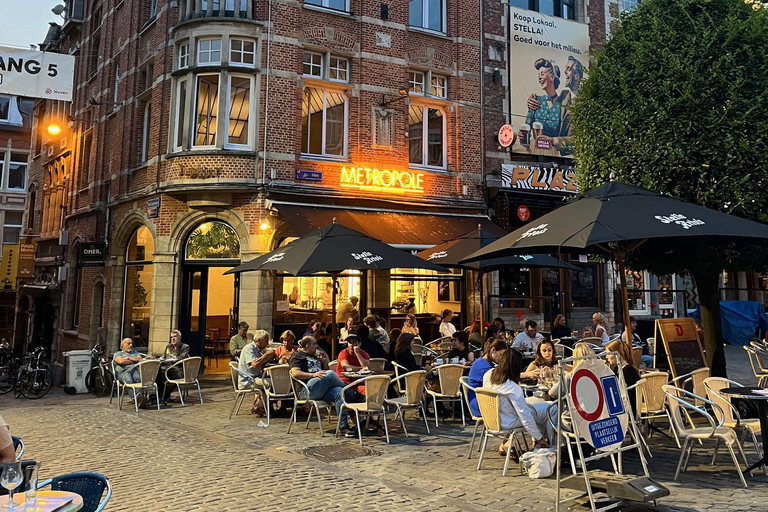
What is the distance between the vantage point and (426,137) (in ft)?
50.3

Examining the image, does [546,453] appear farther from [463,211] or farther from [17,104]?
[17,104]

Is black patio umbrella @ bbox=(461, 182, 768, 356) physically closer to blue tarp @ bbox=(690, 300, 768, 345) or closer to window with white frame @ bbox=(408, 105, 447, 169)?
window with white frame @ bbox=(408, 105, 447, 169)

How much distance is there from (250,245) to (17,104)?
2649 centimetres

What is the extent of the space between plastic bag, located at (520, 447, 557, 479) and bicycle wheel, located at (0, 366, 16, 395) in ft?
41.9

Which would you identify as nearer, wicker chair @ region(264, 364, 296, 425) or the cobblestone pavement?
the cobblestone pavement

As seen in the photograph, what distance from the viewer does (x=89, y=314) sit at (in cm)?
1684

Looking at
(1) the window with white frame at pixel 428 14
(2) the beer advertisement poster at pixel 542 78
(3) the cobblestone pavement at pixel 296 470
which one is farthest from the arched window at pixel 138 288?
(2) the beer advertisement poster at pixel 542 78

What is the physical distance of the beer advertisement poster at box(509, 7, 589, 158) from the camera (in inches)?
648

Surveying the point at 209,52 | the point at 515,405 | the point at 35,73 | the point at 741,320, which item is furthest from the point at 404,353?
the point at 741,320

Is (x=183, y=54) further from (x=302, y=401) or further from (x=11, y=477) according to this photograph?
(x=11, y=477)

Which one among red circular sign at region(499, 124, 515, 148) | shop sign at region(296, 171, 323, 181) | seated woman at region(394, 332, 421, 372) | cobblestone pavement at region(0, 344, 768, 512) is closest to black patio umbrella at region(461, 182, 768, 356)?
cobblestone pavement at region(0, 344, 768, 512)

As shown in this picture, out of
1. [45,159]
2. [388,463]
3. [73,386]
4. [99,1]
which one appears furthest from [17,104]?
[388,463]

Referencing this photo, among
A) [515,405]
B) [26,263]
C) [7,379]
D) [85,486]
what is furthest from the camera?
[26,263]

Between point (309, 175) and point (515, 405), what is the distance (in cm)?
892
